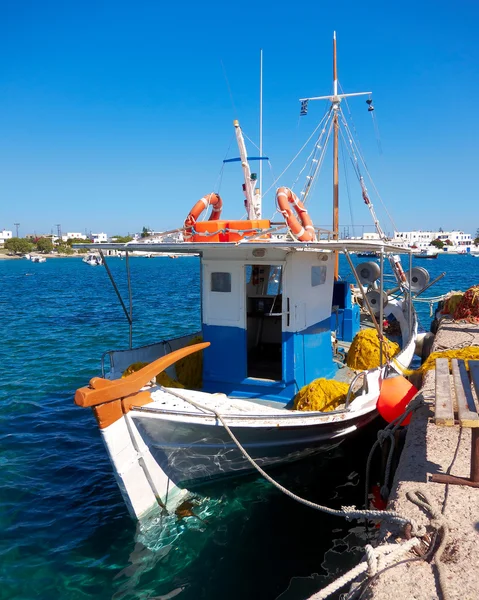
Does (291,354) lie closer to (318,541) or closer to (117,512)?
(318,541)

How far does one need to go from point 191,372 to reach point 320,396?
8.86ft

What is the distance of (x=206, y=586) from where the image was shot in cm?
626

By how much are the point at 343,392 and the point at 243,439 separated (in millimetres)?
1941

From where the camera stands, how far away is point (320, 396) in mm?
7961

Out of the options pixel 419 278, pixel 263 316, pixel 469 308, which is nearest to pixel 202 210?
pixel 263 316

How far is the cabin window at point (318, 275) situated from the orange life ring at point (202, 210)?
2202 mm

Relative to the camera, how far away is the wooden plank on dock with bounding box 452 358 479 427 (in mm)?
4746

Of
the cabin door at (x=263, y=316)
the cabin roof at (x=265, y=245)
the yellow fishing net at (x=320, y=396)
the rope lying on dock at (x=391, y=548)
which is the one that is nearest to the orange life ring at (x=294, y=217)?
the cabin roof at (x=265, y=245)

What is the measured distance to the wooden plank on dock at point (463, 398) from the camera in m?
4.75

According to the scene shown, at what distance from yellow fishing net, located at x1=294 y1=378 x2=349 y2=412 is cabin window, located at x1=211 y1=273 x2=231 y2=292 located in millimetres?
2153

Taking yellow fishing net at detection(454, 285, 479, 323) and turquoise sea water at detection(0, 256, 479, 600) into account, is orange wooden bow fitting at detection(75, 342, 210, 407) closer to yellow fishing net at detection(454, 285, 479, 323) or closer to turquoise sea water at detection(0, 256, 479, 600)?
turquoise sea water at detection(0, 256, 479, 600)

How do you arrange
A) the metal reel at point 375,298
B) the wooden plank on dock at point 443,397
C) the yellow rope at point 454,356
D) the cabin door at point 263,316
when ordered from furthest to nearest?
1. the metal reel at point 375,298
2. the cabin door at point 263,316
3. the yellow rope at point 454,356
4. the wooden plank on dock at point 443,397

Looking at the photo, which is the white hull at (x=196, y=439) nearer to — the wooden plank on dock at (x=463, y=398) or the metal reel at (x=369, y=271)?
the wooden plank on dock at (x=463, y=398)

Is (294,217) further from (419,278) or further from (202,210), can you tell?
(419,278)
